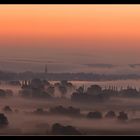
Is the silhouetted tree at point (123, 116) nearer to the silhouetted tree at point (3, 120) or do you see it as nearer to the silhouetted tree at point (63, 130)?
the silhouetted tree at point (63, 130)

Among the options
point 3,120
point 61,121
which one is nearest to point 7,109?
point 3,120

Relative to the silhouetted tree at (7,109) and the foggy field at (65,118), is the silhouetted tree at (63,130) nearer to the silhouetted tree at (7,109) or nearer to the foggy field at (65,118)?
the foggy field at (65,118)

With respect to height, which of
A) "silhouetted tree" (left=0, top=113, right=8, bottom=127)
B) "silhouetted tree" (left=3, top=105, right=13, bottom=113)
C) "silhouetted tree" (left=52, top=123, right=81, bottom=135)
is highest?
"silhouetted tree" (left=3, top=105, right=13, bottom=113)

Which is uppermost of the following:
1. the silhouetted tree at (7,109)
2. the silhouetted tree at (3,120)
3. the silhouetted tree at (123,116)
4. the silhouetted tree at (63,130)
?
the silhouetted tree at (7,109)

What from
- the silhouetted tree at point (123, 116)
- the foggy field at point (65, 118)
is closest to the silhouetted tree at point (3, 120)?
the foggy field at point (65, 118)

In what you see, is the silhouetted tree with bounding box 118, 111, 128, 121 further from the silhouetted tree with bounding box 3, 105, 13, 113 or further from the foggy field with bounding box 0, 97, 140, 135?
the silhouetted tree with bounding box 3, 105, 13, 113

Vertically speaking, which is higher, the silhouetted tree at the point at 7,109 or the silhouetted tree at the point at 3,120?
the silhouetted tree at the point at 7,109

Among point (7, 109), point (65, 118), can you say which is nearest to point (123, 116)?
point (65, 118)

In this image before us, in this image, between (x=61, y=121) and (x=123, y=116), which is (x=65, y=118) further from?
(x=123, y=116)

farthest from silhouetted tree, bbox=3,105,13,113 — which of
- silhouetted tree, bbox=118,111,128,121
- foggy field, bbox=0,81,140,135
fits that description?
silhouetted tree, bbox=118,111,128,121

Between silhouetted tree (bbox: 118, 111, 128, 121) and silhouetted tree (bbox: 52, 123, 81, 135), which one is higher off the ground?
silhouetted tree (bbox: 118, 111, 128, 121)

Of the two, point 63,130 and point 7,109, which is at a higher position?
point 7,109

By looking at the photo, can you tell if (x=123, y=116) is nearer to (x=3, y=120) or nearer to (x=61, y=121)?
(x=61, y=121)
